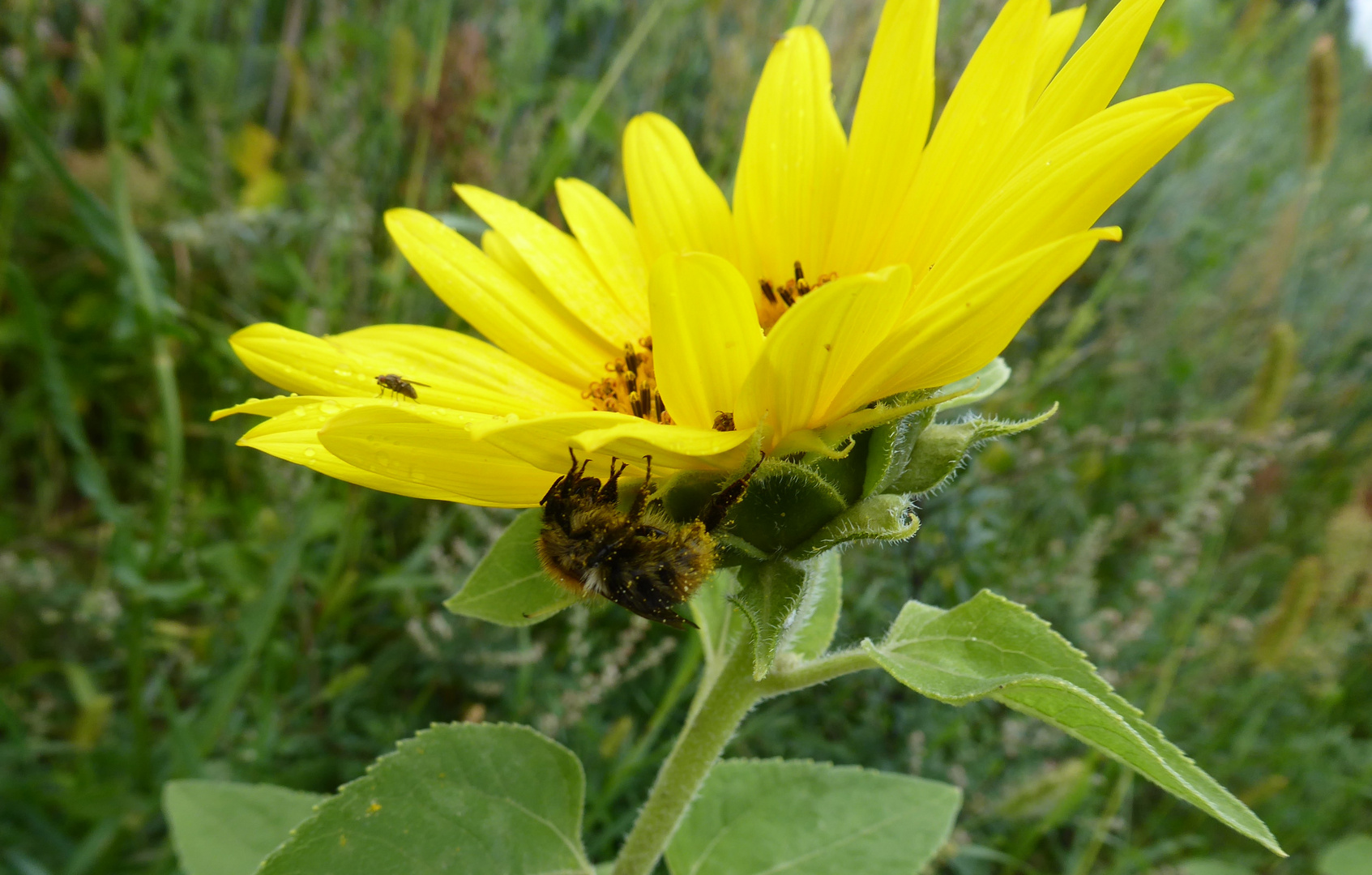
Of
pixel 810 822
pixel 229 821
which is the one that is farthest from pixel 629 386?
pixel 229 821

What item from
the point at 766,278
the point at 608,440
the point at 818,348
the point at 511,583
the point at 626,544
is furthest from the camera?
the point at 766,278

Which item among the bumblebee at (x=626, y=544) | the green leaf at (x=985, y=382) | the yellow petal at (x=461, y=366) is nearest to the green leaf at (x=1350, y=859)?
the green leaf at (x=985, y=382)

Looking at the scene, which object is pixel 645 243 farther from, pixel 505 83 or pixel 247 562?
pixel 505 83

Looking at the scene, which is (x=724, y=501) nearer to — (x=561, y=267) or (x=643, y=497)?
(x=643, y=497)

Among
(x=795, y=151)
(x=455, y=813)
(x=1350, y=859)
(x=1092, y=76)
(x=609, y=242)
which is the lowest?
(x=1350, y=859)

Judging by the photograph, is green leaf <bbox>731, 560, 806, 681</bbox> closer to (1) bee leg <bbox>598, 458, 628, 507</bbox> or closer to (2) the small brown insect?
(1) bee leg <bbox>598, 458, 628, 507</bbox>

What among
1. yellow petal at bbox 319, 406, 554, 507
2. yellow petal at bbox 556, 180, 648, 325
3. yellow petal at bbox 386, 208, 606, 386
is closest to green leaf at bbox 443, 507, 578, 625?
yellow petal at bbox 319, 406, 554, 507
